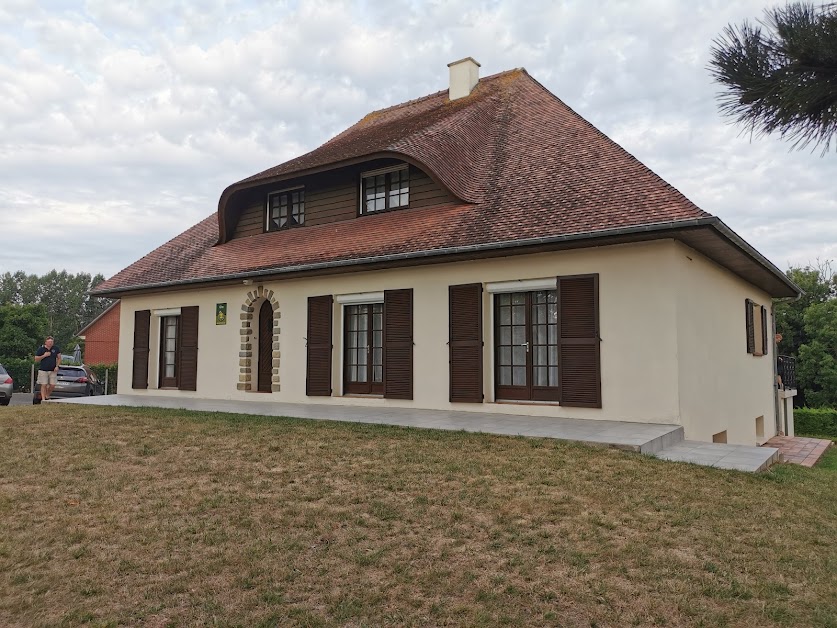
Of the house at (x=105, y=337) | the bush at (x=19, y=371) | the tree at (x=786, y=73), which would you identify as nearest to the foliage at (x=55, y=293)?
the house at (x=105, y=337)

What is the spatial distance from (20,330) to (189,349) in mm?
25320

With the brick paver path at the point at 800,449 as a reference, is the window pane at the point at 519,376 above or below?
above

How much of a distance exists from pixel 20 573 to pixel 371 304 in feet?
27.2

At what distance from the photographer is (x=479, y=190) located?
1131cm

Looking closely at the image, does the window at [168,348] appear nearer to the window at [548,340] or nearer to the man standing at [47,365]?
the man standing at [47,365]

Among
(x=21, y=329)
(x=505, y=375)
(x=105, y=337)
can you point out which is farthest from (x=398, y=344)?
(x=105, y=337)

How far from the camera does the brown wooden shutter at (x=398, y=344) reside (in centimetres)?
1087

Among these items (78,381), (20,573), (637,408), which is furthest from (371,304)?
(78,381)

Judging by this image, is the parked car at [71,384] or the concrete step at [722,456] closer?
the concrete step at [722,456]

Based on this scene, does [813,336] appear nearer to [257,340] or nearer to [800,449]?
[800,449]

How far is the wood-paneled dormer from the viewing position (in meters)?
11.9

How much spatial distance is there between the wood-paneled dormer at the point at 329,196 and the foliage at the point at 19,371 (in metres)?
19.0

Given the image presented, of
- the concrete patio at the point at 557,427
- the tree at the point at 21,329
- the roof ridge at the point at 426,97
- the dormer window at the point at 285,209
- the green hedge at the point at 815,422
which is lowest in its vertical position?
the green hedge at the point at 815,422

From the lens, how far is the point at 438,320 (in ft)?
34.8
